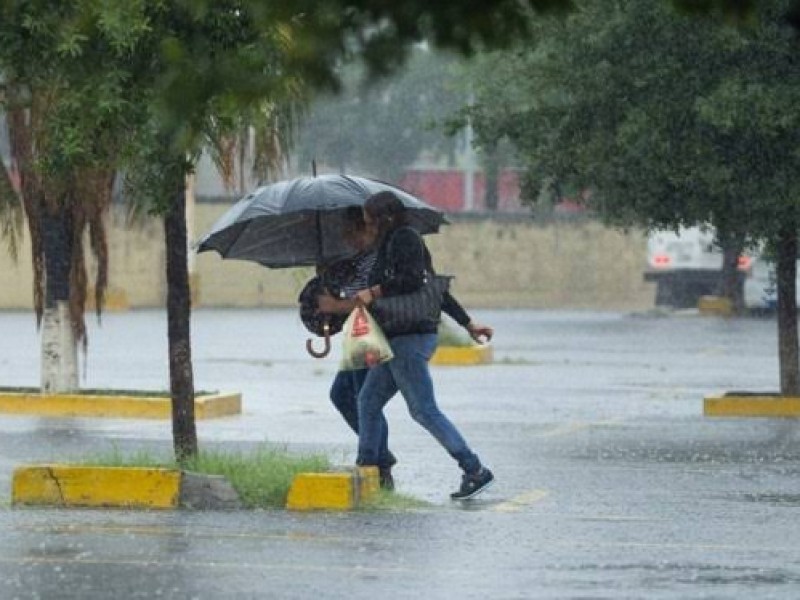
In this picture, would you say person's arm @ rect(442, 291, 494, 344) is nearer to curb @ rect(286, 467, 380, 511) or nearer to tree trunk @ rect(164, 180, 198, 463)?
curb @ rect(286, 467, 380, 511)

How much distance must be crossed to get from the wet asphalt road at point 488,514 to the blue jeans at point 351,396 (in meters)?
0.36

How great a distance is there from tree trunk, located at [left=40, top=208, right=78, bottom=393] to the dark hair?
27.5ft

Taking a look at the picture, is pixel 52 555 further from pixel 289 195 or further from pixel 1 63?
pixel 289 195

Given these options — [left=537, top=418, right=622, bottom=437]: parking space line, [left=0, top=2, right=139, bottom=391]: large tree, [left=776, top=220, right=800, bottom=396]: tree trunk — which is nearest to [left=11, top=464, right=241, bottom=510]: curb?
[left=0, top=2, right=139, bottom=391]: large tree

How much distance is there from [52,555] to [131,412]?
10.5m

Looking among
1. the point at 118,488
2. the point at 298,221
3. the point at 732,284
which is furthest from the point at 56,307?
the point at 732,284

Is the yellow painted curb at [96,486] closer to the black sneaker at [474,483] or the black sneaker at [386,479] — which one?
the black sneaker at [386,479]

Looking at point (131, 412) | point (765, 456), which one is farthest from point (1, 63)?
point (131, 412)

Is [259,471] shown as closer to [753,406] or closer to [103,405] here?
[103,405]

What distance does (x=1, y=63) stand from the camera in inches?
520

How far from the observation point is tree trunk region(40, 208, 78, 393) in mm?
22078

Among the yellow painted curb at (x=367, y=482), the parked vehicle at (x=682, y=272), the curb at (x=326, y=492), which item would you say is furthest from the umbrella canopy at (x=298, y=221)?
the parked vehicle at (x=682, y=272)

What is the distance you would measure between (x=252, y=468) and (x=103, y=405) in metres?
8.12

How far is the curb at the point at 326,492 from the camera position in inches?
539
